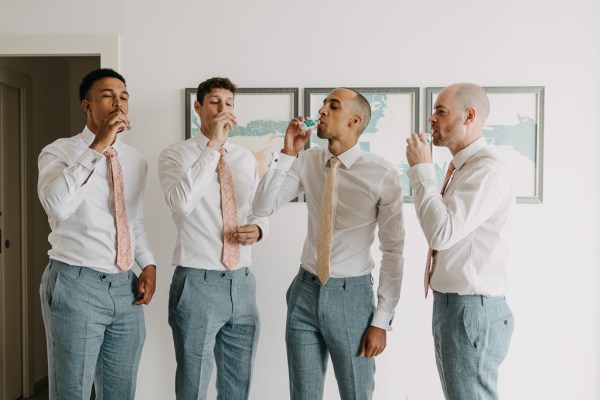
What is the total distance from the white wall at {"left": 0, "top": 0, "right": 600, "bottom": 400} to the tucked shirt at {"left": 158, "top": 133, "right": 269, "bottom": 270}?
1.88ft

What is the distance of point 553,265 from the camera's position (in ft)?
9.38

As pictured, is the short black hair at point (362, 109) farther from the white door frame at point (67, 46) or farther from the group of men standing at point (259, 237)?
the white door frame at point (67, 46)

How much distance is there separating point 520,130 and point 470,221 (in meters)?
1.25

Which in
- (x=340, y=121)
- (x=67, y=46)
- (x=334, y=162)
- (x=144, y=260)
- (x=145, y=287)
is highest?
(x=67, y=46)

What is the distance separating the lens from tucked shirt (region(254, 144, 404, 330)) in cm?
209

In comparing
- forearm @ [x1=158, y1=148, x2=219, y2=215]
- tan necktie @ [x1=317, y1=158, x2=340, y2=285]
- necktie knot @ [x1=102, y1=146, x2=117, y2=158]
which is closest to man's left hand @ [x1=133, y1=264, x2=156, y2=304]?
forearm @ [x1=158, y1=148, x2=219, y2=215]

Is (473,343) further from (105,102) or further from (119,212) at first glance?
(105,102)

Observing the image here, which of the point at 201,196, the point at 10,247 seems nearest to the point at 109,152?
the point at 201,196

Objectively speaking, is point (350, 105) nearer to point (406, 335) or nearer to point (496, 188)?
point (496, 188)

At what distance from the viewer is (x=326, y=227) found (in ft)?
6.85

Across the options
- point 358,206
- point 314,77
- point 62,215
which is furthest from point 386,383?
point 62,215

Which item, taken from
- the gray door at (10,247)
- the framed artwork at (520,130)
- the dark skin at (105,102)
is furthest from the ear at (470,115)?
the gray door at (10,247)

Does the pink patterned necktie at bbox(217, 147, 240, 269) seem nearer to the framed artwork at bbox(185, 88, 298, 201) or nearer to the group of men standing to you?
the group of men standing

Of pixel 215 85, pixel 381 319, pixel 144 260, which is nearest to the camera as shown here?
pixel 381 319
